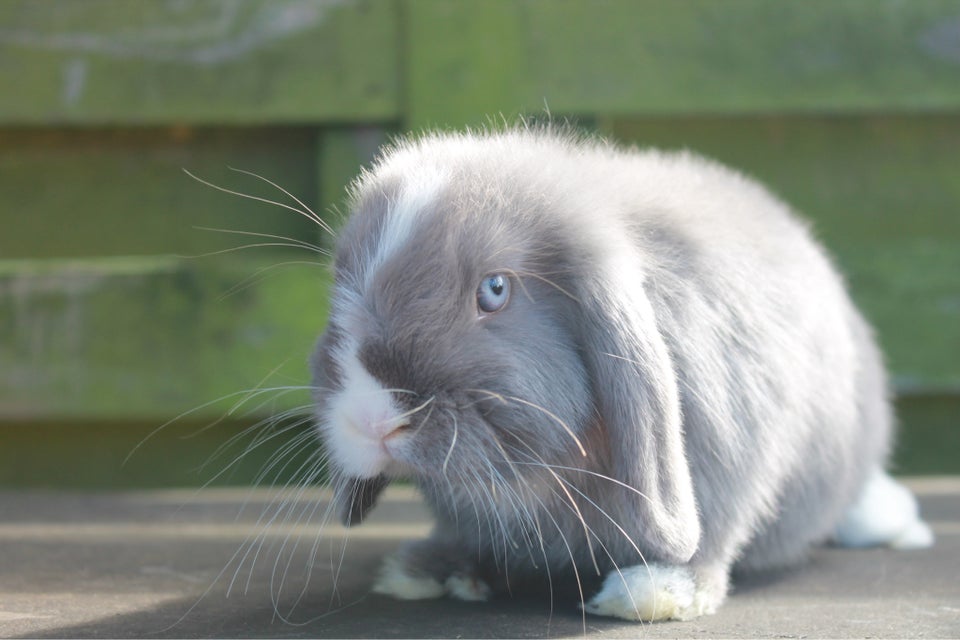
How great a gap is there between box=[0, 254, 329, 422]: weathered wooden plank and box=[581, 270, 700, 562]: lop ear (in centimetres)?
128

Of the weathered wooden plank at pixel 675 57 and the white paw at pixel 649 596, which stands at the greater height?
the weathered wooden plank at pixel 675 57

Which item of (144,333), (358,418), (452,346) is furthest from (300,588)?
(144,333)

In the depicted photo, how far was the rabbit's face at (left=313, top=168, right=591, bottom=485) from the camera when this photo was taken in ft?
4.66

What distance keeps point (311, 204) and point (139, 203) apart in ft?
1.44

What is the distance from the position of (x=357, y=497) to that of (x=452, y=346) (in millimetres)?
344

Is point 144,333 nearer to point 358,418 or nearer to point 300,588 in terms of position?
point 300,588

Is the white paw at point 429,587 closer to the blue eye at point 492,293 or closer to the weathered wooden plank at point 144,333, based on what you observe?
the blue eye at point 492,293

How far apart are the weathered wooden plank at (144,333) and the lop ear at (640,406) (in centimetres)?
128

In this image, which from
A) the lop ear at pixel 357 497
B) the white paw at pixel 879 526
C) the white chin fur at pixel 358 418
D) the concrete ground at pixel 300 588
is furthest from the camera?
the white paw at pixel 879 526

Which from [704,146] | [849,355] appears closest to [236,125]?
[704,146]

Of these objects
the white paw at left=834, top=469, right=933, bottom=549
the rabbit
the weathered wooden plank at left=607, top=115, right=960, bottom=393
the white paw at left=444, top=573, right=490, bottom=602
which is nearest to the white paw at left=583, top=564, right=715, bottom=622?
the rabbit

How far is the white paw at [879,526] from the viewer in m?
2.12

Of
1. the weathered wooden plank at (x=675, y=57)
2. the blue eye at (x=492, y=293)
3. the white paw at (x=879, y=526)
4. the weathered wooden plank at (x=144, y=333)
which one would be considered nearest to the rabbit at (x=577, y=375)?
the blue eye at (x=492, y=293)

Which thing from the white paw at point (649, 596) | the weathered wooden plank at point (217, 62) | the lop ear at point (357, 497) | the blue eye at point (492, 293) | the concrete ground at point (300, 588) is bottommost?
the concrete ground at point (300, 588)
